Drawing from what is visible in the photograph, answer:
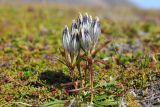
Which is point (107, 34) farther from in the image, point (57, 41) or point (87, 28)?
point (87, 28)

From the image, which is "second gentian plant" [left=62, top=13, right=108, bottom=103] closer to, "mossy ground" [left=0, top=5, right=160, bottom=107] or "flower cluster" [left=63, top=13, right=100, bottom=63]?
"flower cluster" [left=63, top=13, right=100, bottom=63]

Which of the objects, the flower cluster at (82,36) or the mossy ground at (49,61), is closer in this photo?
the flower cluster at (82,36)

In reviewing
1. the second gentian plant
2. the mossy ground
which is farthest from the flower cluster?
the mossy ground

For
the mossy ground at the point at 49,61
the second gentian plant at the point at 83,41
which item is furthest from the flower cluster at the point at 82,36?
the mossy ground at the point at 49,61

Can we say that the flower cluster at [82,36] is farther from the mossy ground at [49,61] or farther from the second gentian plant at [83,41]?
the mossy ground at [49,61]

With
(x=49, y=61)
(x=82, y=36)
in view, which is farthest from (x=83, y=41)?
(x=49, y=61)

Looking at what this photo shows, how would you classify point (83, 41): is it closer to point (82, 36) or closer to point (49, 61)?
point (82, 36)
